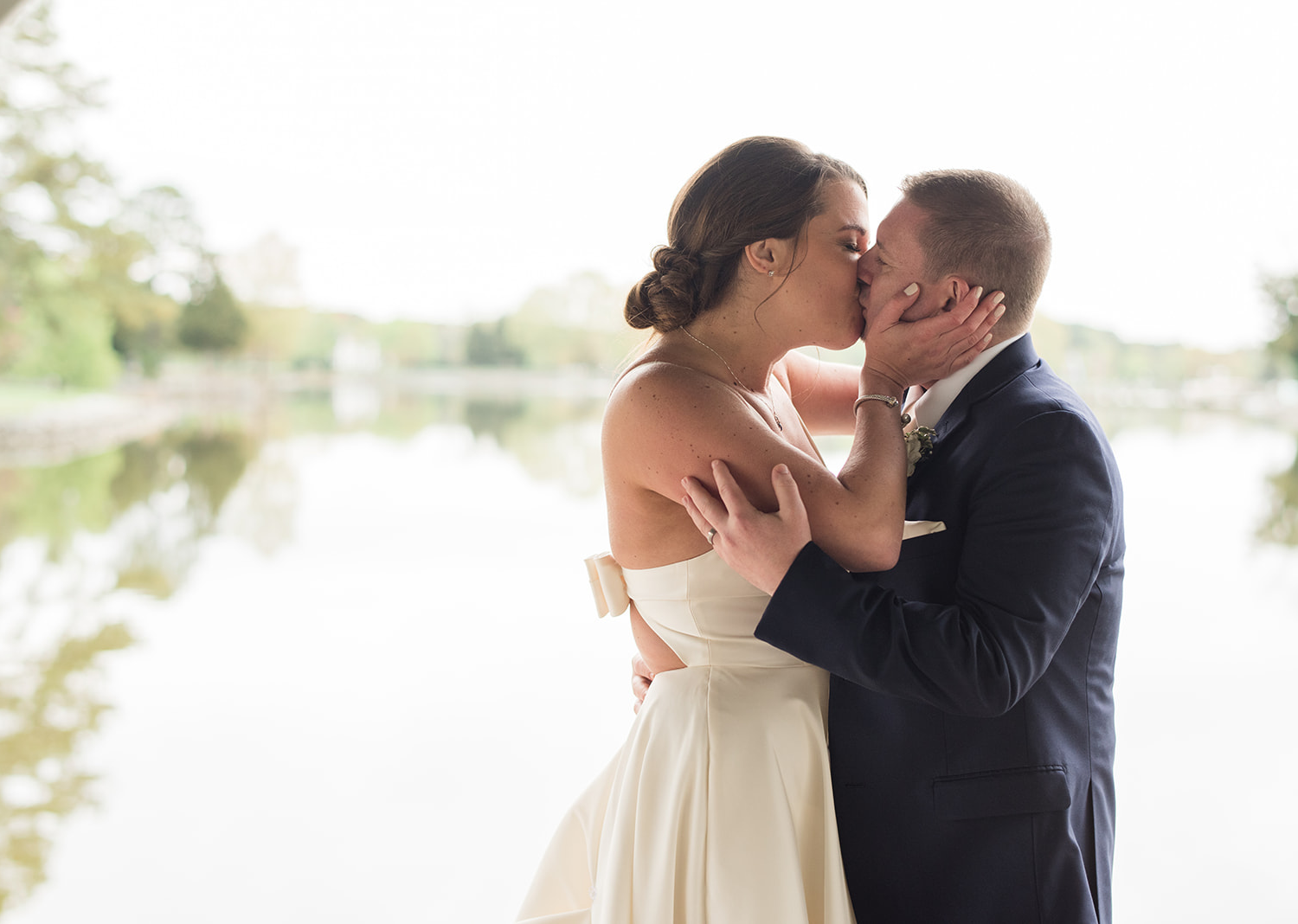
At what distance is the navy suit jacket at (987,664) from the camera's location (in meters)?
1.23

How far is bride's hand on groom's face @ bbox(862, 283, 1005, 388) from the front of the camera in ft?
A: 4.57

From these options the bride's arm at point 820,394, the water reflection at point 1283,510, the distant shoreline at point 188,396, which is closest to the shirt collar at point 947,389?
the bride's arm at point 820,394

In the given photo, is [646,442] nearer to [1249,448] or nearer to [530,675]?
[530,675]

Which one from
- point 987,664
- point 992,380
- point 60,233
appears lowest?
point 987,664

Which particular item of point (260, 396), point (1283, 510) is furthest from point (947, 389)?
point (260, 396)

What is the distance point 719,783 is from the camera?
1.44 metres

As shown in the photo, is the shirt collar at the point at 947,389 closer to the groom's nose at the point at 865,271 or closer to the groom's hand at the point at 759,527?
the groom's nose at the point at 865,271

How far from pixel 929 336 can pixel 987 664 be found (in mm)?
492

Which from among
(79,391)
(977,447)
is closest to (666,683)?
(977,447)

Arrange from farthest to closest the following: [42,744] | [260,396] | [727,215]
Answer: [260,396], [42,744], [727,215]

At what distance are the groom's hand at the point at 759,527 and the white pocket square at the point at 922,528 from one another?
16 centimetres

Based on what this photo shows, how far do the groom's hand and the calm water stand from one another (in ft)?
9.44

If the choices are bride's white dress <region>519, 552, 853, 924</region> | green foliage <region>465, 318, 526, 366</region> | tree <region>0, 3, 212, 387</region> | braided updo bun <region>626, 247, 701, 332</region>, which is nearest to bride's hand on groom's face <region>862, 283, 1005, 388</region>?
braided updo bun <region>626, 247, 701, 332</region>

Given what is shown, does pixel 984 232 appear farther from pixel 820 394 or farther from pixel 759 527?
pixel 820 394
